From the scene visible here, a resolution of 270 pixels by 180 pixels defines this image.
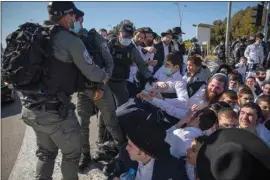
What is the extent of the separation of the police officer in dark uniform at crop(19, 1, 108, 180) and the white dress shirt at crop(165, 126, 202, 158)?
0.83 meters

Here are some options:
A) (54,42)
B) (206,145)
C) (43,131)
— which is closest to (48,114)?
(43,131)

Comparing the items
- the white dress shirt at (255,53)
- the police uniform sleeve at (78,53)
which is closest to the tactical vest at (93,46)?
the police uniform sleeve at (78,53)

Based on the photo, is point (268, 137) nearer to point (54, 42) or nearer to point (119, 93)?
point (119, 93)

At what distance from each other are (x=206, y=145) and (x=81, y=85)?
1.53 metres

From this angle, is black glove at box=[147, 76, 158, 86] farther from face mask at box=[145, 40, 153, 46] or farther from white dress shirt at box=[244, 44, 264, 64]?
white dress shirt at box=[244, 44, 264, 64]

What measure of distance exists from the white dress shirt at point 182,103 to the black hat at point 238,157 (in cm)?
177

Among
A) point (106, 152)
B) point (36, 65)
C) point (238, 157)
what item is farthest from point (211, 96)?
point (238, 157)

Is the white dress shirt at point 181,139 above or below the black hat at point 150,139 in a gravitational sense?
below

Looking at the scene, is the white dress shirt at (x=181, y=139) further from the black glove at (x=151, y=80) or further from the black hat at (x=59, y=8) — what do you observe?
the black hat at (x=59, y=8)

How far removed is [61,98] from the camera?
231cm

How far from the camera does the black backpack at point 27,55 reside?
213 cm

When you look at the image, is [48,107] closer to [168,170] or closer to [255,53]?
[168,170]

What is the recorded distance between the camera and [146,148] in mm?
1832

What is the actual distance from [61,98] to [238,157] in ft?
5.41
